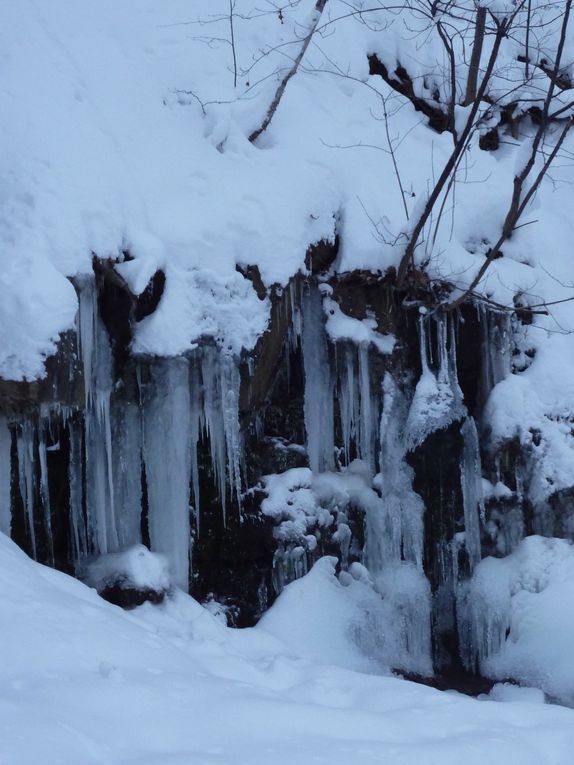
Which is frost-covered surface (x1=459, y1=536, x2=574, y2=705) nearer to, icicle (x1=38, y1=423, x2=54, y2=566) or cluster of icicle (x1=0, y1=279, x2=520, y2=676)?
cluster of icicle (x1=0, y1=279, x2=520, y2=676)

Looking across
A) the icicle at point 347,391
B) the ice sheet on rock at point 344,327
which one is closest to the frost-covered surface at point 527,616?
the icicle at point 347,391

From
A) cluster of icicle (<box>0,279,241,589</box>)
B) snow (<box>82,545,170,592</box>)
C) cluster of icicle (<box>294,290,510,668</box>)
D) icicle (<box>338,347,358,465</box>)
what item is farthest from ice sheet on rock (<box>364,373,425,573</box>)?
snow (<box>82,545,170,592</box>)

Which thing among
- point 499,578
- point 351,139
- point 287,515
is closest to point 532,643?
point 499,578

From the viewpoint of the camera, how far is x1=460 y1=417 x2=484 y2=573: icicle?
5613 millimetres

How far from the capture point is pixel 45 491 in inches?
170

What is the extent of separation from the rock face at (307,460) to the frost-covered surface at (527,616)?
0.14 meters

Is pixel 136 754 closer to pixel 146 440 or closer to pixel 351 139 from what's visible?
pixel 146 440

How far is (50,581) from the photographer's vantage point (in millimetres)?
3295

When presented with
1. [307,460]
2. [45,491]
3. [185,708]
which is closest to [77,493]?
[45,491]

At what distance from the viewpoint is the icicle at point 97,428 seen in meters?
4.36

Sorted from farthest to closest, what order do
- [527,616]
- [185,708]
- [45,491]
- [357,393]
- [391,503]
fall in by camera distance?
[391,503] → [357,393] → [527,616] → [45,491] → [185,708]

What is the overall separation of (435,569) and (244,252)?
2.52m

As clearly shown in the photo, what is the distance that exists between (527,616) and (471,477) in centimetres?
94

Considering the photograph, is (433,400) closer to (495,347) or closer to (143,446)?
(495,347)
